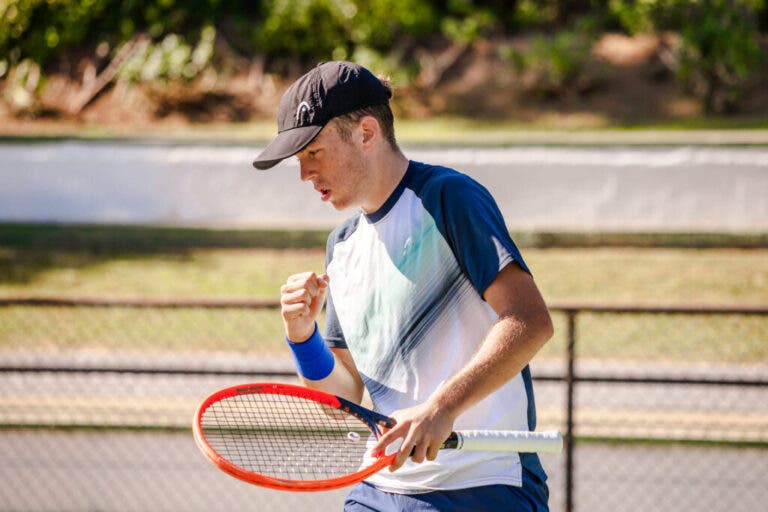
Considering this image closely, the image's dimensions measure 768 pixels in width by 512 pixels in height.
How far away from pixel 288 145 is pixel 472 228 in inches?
18.9

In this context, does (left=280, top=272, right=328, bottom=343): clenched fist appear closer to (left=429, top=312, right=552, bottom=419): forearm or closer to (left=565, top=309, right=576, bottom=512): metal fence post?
(left=429, top=312, right=552, bottom=419): forearm

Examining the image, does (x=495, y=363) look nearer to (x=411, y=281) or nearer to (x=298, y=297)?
(x=411, y=281)

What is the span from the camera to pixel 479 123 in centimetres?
1614

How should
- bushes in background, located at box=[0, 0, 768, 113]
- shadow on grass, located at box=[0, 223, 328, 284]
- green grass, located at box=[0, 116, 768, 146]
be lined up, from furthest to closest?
1. bushes in background, located at box=[0, 0, 768, 113]
2. green grass, located at box=[0, 116, 768, 146]
3. shadow on grass, located at box=[0, 223, 328, 284]

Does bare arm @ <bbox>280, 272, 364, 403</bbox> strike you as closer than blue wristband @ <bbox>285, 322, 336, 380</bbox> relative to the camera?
Yes

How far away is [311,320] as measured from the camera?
2.80 metres

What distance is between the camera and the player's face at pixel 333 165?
257cm

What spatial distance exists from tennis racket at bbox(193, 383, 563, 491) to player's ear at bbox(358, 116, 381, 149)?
26.6 inches

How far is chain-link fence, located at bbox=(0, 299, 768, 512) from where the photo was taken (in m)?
5.61

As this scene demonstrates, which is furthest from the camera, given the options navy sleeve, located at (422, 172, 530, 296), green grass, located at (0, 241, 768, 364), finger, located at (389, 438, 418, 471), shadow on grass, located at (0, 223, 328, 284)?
shadow on grass, located at (0, 223, 328, 284)

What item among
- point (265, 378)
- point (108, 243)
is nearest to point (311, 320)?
point (265, 378)

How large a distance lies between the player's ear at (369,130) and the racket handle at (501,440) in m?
0.73

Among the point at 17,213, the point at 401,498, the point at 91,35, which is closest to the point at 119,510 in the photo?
the point at 401,498

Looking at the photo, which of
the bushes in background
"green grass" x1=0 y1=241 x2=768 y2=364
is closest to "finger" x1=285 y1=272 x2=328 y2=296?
"green grass" x1=0 y1=241 x2=768 y2=364
